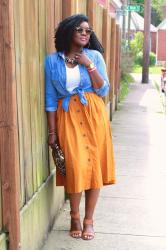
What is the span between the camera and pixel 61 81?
3785 mm

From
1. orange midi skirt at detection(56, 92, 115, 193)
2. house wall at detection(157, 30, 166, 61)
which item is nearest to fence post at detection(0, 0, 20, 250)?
orange midi skirt at detection(56, 92, 115, 193)

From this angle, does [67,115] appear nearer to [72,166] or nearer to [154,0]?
[72,166]

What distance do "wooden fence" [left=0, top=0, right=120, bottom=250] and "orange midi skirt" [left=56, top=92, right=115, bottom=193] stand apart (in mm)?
205

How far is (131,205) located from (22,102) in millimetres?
2105

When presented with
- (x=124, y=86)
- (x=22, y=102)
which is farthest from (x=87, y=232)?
(x=124, y=86)

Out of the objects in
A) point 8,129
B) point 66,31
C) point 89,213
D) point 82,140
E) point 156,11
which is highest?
point 156,11

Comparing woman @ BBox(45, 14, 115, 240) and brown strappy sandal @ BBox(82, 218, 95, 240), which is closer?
woman @ BBox(45, 14, 115, 240)

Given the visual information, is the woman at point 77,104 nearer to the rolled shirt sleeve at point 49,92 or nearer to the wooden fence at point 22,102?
the rolled shirt sleeve at point 49,92

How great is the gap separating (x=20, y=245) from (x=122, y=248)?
42.5 inches

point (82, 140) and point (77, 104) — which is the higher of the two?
point (77, 104)

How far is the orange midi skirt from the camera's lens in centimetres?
379

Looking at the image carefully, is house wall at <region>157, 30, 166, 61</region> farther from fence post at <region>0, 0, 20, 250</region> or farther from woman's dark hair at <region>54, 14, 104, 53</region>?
fence post at <region>0, 0, 20, 250</region>

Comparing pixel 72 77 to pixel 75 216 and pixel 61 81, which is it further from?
pixel 75 216

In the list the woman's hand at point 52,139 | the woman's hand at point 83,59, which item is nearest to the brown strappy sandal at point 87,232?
the woman's hand at point 52,139
